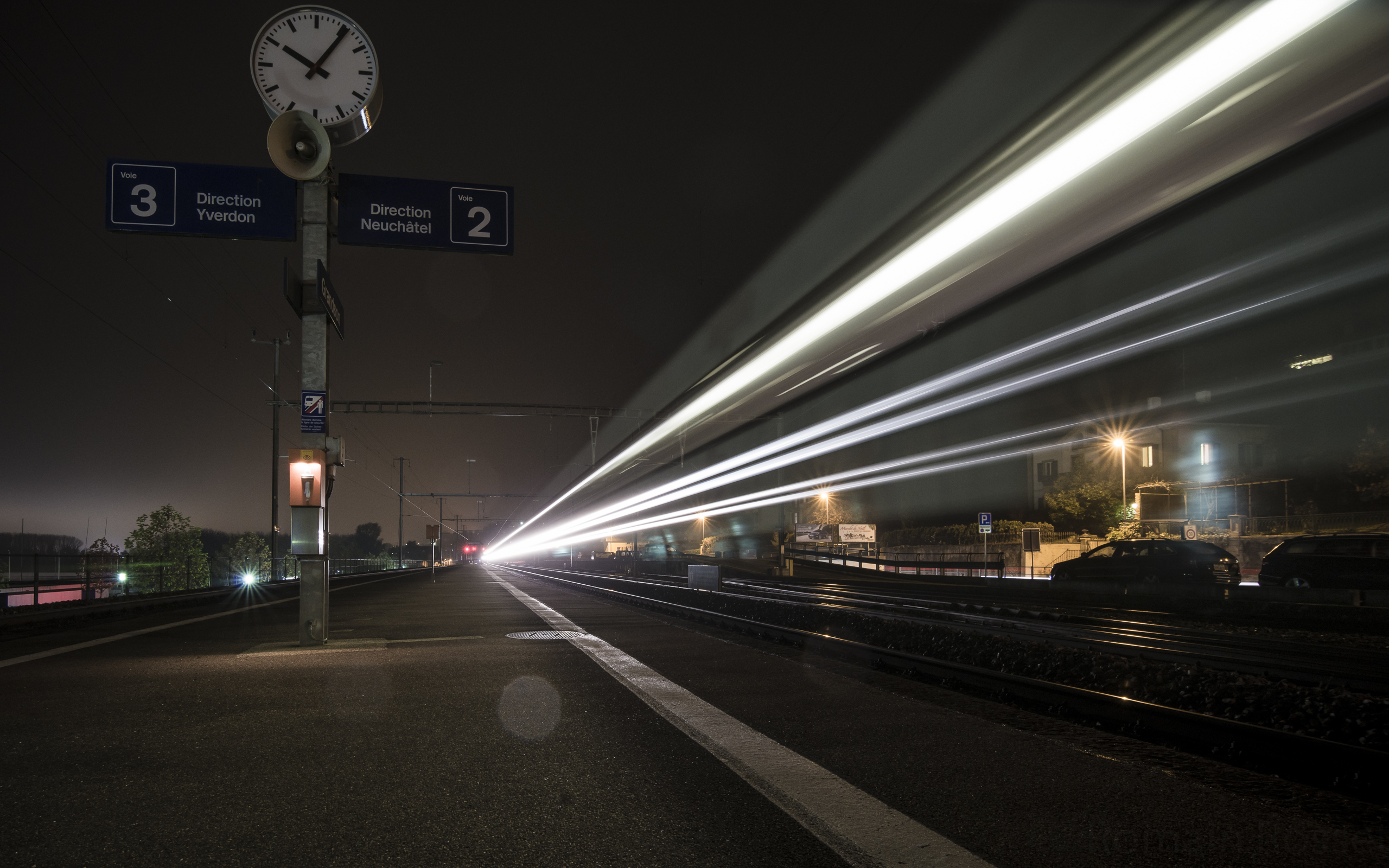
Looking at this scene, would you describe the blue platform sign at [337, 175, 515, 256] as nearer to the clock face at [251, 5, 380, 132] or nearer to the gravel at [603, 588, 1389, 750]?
the clock face at [251, 5, 380, 132]

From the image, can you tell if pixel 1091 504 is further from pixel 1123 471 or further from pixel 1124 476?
pixel 1123 471

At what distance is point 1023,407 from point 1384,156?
6838cm

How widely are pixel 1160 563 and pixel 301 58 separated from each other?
2507cm

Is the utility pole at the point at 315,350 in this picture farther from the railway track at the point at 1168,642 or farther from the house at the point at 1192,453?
the house at the point at 1192,453

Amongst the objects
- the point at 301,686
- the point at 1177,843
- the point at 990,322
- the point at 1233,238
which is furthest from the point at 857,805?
the point at 990,322

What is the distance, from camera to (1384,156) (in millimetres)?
26234

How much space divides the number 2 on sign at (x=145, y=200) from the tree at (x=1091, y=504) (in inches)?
2015

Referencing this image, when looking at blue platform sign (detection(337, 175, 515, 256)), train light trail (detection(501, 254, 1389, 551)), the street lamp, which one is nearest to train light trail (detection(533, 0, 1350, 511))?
blue platform sign (detection(337, 175, 515, 256))

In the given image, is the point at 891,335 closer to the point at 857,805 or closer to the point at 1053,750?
the point at 1053,750

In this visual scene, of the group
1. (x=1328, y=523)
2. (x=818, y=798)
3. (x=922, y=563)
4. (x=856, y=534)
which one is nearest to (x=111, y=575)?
(x=856, y=534)

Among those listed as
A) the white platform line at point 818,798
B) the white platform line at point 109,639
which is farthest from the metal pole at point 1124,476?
the white platform line at point 818,798

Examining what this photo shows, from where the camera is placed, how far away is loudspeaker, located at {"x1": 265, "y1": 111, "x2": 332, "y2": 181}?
11.0 m

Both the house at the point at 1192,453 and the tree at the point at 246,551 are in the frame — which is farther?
the tree at the point at 246,551

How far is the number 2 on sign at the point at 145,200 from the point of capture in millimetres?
11531
